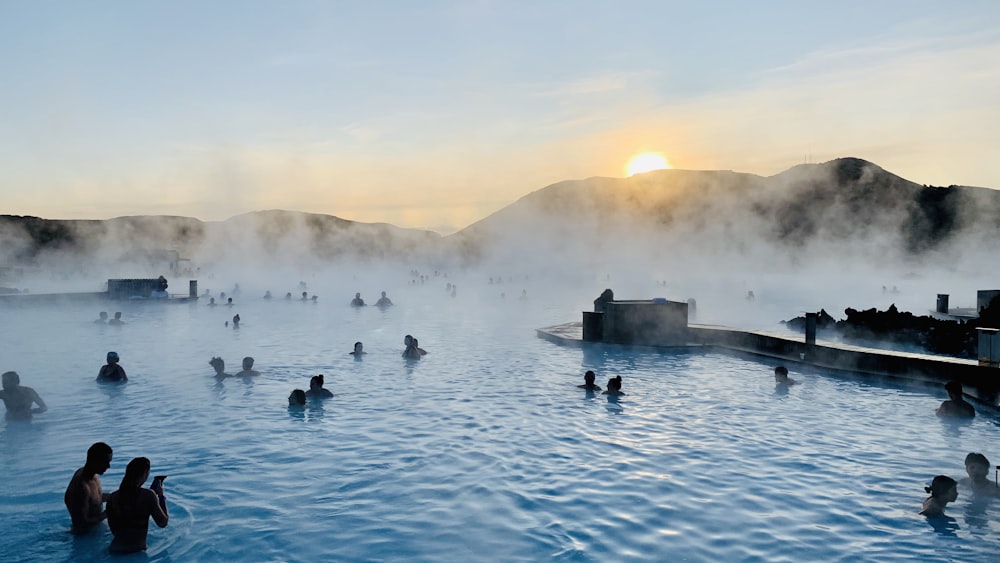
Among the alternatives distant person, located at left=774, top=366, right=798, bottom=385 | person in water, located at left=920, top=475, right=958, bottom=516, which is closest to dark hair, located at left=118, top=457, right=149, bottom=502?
person in water, located at left=920, top=475, right=958, bottom=516

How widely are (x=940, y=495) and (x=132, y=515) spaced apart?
7.34 meters

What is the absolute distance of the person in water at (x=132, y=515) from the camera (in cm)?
518

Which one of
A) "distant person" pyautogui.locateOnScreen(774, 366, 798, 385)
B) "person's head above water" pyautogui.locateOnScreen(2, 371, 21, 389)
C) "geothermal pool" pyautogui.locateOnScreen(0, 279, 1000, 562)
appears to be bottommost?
"geothermal pool" pyautogui.locateOnScreen(0, 279, 1000, 562)

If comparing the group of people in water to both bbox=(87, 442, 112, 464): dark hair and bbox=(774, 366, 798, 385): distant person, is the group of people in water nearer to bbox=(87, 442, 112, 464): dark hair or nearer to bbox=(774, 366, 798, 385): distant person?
bbox=(87, 442, 112, 464): dark hair

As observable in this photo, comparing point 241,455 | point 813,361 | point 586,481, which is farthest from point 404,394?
point 813,361

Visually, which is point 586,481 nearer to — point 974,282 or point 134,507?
point 134,507

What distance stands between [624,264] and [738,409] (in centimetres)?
9535

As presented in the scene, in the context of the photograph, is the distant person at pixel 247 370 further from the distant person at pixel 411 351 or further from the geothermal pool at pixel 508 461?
the distant person at pixel 411 351

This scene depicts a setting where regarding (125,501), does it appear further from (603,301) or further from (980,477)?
(603,301)

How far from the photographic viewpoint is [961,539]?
18.1ft

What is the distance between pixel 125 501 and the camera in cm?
519

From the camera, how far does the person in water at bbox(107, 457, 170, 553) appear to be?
518 centimetres

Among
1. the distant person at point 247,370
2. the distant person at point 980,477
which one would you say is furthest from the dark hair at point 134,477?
the distant person at point 247,370

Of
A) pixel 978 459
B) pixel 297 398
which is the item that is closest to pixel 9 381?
pixel 297 398
